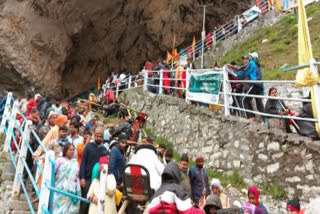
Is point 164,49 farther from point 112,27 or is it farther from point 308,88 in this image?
point 308,88

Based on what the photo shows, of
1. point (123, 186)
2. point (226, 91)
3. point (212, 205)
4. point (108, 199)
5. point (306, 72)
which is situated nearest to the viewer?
point (212, 205)

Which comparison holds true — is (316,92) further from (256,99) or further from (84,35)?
(84,35)

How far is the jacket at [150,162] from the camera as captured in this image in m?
4.03

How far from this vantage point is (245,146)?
6.38 metres

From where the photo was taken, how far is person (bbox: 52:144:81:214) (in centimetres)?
406

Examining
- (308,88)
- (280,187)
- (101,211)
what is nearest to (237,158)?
(280,187)

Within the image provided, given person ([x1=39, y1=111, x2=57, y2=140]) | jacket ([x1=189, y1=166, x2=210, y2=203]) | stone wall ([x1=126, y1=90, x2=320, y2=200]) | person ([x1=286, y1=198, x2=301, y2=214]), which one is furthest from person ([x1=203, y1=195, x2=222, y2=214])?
person ([x1=39, y1=111, x2=57, y2=140])

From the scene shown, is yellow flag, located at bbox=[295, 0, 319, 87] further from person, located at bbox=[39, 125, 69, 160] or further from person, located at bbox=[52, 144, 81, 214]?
person, located at bbox=[39, 125, 69, 160]

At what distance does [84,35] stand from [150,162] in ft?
60.2

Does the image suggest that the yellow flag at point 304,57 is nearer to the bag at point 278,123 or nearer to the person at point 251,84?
the bag at point 278,123

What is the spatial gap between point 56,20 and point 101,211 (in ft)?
55.8

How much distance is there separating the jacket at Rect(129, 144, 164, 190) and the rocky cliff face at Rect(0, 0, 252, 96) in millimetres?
15588

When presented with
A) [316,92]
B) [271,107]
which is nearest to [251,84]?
[271,107]

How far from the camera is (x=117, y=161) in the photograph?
4895mm
